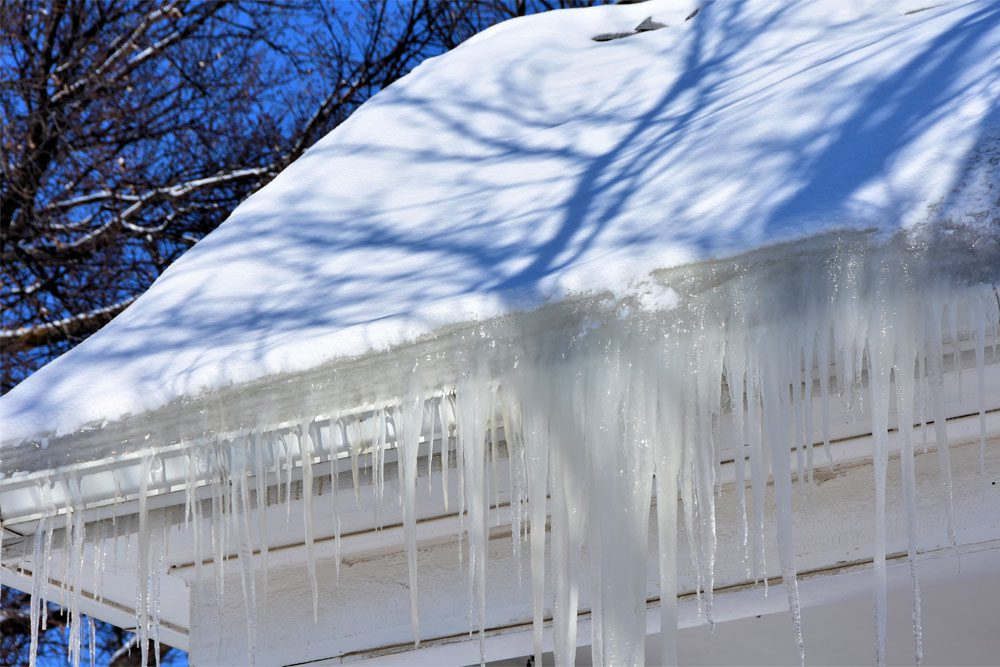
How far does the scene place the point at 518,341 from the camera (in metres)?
1.74

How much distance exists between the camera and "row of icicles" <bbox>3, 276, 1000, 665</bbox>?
1637 mm

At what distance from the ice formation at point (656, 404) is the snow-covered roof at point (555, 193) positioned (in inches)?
2.4

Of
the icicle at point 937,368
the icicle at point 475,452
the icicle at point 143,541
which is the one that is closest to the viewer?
the icicle at point 937,368

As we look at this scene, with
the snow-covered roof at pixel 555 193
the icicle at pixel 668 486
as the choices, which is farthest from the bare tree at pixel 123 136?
the icicle at pixel 668 486

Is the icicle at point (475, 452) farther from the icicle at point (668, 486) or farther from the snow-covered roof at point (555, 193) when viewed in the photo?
the icicle at point (668, 486)

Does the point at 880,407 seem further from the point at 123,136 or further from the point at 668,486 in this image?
the point at 123,136

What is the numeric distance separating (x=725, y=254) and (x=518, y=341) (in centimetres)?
38

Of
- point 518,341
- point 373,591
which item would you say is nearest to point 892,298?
point 518,341

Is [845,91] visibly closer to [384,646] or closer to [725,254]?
[725,254]

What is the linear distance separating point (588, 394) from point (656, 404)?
12cm

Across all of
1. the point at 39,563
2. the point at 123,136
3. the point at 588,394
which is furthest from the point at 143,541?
the point at 123,136

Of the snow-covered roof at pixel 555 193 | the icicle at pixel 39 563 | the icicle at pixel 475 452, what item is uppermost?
the snow-covered roof at pixel 555 193

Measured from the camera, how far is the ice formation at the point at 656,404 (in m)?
1.59

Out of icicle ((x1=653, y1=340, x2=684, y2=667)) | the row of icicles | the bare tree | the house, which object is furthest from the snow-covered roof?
the bare tree
